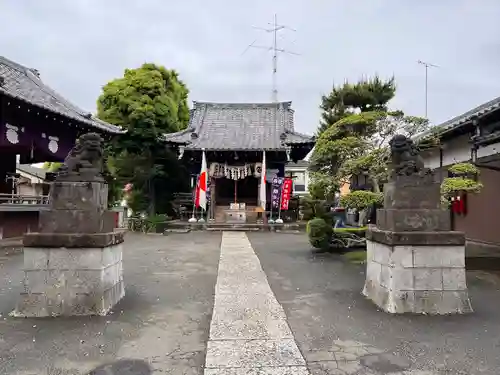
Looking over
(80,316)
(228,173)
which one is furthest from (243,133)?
(80,316)

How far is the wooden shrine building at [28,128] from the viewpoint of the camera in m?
11.9

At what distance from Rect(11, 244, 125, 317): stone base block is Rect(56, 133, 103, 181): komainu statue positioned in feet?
3.19

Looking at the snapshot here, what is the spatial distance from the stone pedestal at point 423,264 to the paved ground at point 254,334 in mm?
219

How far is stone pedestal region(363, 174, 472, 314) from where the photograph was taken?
475 centimetres

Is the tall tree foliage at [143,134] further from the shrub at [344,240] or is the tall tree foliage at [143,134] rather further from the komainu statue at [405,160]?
the komainu statue at [405,160]

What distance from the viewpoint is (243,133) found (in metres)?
23.5

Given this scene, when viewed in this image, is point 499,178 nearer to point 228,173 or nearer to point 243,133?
point 228,173

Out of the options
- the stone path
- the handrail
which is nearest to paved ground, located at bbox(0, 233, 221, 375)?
the stone path

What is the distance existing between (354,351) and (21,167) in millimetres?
34232

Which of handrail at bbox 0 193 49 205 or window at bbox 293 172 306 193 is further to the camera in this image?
window at bbox 293 172 306 193

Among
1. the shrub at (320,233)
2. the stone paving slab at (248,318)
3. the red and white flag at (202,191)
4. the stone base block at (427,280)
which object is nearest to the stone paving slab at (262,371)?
the stone paving slab at (248,318)

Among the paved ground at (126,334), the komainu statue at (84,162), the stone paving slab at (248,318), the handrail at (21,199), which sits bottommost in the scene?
the paved ground at (126,334)

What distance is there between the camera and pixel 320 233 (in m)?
10.3

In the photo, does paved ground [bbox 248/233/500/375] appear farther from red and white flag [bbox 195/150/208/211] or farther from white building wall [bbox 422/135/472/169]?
red and white flag [bbox 195/150/208/211]
